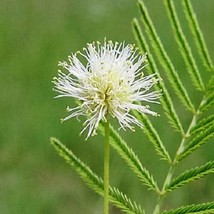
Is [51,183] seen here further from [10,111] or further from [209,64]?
[209,64]

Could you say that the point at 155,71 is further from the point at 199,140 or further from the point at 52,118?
the point at 52,118

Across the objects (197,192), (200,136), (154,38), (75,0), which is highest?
(75,0)

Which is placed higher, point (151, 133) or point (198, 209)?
point (151, 133)

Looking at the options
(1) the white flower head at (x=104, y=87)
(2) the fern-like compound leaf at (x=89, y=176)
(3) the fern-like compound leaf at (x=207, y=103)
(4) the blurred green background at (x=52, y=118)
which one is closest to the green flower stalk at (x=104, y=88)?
(1) the white flower head at (x=104, y=87)

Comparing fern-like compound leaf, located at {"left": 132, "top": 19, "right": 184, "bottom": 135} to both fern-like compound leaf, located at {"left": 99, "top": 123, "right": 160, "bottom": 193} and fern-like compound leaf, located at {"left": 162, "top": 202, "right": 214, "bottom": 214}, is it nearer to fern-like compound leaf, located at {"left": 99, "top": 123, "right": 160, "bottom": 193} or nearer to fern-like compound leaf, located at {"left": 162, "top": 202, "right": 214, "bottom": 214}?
fern-like compound leaf, located at {"left": 99, "top": 123, "right": 160, "bottom": 193}

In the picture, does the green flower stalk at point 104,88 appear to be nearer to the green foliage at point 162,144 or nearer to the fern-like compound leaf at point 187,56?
the green foliage at point 162,144

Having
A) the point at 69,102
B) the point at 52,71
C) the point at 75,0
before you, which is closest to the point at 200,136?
the point at 69,102

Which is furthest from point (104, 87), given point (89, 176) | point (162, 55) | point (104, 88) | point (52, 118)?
point (52, 118)

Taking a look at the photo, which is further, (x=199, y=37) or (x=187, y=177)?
(x=199, y=37)
